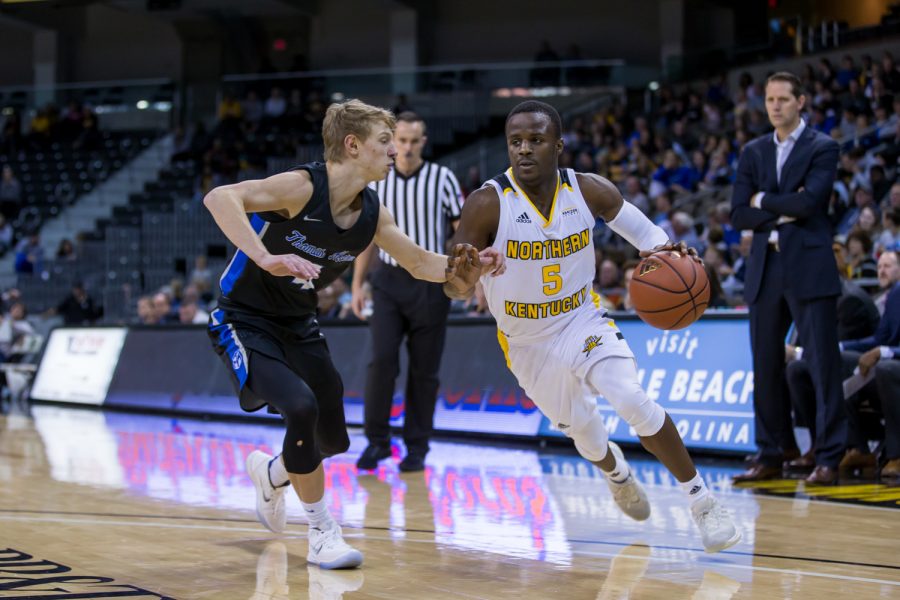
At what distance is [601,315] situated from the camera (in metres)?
5.34

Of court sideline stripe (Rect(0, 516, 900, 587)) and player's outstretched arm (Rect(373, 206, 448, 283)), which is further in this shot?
player's outstretched arm (Rect(373, 206, 448, 283))

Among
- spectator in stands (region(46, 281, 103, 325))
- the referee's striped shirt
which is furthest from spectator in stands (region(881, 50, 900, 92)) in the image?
spectator in stands (region(46, 281, 103, 325))

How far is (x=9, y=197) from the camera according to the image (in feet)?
82.6

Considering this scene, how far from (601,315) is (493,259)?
31.4 inches

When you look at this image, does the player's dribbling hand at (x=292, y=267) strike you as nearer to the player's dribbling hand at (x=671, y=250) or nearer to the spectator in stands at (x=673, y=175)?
the player's dribbling hand at (x=671, y=250)

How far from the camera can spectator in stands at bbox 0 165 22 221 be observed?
989 inches

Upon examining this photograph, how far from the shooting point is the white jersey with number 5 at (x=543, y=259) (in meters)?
5.21

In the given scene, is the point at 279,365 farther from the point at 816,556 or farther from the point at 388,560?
the point at 816,556

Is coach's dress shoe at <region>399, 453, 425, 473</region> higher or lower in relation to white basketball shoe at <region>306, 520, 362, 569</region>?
lower

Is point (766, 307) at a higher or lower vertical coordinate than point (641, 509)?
higher

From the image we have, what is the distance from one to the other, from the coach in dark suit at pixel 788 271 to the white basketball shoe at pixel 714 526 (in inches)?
94.4

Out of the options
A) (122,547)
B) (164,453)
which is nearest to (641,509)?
(122,547)

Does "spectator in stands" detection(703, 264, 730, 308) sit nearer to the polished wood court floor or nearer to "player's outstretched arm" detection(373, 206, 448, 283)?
the polished wood court floor

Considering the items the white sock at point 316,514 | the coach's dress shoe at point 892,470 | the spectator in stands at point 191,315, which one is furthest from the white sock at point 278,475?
the spectator in stands at point 191,315
